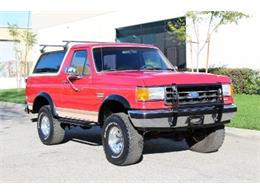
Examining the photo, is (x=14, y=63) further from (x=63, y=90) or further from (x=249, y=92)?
(x=63, y=90)

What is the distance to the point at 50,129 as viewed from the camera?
9383 millimetres

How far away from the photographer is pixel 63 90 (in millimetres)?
8945

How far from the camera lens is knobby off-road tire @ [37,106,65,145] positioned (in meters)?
9.33

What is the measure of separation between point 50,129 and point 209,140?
10.7 ft

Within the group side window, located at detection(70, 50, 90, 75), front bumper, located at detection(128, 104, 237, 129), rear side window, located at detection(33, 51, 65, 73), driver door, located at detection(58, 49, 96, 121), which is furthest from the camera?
rear side window, located at detection(33, 51, 65, 73)

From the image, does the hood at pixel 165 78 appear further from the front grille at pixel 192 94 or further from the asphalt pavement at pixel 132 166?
the asphalt pavement at pixel 132 166

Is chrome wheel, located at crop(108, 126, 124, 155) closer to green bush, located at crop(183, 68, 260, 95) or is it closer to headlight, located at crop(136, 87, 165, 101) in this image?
headlight, located at crop(136, 87, 165, 101)

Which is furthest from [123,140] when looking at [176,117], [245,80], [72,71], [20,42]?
[20,42]

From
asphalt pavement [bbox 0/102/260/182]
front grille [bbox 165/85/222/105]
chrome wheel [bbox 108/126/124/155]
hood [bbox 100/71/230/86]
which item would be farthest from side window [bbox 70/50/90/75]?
front grille [bbox 165/85/222/105]

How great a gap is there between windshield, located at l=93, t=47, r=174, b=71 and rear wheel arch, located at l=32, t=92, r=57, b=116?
1.68 m

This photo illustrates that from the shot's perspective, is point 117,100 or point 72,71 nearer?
point 117,100

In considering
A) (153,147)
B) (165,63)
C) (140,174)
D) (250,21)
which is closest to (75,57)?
(165,63)

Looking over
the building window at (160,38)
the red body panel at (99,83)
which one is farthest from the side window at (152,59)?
the building window at (160,38)

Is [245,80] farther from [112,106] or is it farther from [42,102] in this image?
[112,106]
